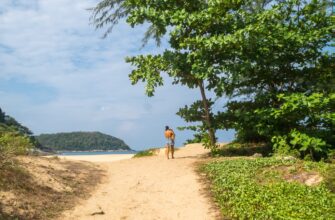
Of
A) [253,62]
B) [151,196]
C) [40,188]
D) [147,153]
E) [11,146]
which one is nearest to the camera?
[40,188]

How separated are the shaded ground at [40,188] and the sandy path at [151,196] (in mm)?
510

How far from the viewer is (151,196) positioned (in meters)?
14.1

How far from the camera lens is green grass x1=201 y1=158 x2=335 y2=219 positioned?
1088 centimetres

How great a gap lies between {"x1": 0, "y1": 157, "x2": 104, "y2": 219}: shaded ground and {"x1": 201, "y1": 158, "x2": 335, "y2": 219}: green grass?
14.9ft

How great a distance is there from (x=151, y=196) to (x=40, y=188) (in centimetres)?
346

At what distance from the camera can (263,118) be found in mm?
19250

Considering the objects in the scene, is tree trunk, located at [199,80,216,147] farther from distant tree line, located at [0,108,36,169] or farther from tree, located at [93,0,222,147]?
distant tree line, located at [0,108,36,169]

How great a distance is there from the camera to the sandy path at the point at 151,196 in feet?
39.7

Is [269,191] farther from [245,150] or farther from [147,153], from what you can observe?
[147,153]

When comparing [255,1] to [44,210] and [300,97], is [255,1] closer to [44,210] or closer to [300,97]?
A: [300,97]

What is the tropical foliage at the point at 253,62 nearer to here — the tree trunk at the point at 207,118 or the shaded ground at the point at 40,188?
the tree trunk at the point at 207,118

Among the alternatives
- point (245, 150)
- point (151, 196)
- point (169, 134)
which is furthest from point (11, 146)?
point (245, 150)

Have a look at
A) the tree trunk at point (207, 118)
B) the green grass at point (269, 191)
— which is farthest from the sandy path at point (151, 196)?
the tree trunk at point (207, 118)

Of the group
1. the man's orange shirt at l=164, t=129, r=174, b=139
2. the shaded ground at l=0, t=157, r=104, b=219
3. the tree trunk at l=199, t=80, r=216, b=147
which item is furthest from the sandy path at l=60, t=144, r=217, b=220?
the man's orange shirt at l=164, t=129, r=174, b=139
